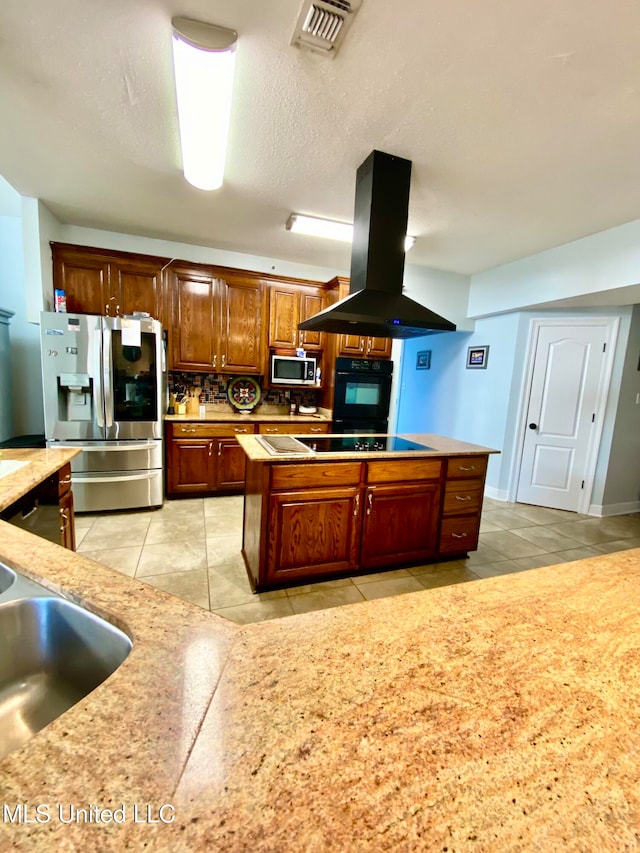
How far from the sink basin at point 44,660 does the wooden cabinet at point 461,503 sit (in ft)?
7.39

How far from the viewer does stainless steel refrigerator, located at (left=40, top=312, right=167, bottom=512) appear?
9.91 ft

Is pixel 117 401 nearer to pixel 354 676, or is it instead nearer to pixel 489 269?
pixel 354 676

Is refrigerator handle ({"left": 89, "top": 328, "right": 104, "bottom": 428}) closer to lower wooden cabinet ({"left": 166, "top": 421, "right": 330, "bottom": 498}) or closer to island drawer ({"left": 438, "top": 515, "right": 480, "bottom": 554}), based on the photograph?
lower wooden cabinet ({"left": 166, "top": 421, "right": 330, "bottom": 498})

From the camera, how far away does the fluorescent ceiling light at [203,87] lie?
1375 millimetres

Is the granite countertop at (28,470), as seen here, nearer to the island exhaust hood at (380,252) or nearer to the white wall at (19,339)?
the island exhaust hood at (380,252)

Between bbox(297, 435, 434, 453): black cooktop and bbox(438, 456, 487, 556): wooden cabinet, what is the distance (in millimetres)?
272

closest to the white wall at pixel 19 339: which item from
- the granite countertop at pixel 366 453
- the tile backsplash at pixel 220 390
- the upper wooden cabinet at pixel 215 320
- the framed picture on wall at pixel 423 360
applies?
the tile backsplash at pixel 220 390

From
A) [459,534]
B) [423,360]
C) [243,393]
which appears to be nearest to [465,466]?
[459,534]

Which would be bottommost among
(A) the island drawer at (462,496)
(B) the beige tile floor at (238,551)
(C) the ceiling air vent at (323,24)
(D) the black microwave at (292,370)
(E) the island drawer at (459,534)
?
(B) the beige tile floor at (238,551)

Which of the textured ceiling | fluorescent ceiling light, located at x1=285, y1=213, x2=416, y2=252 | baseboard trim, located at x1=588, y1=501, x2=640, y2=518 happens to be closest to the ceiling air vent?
the textured ceiling

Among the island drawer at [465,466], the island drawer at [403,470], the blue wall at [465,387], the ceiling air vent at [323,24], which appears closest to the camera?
the ceiling air vent at [323,24]

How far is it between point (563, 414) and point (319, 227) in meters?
3.24

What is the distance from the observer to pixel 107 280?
343 cm

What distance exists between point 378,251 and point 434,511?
1806mm
